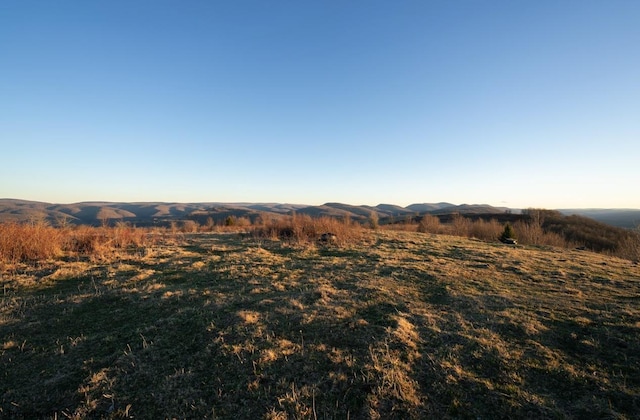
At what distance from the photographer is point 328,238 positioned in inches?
619

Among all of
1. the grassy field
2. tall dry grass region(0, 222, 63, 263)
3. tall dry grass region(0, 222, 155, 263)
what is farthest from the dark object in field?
tall dry grass region(0, 222, 63, 263)

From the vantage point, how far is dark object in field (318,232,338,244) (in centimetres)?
1548

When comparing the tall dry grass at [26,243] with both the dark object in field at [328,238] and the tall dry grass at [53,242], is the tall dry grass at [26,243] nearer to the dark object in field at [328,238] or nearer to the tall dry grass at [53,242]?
the tall dry grass at [53,242]

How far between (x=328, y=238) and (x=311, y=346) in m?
11.4

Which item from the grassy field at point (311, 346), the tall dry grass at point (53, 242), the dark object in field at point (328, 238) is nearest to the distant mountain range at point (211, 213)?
the tall dry grass at point (53, 242)

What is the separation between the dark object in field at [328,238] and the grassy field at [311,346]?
22.5 feet

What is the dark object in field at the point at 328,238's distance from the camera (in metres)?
15.5

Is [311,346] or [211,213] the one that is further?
[211,213]

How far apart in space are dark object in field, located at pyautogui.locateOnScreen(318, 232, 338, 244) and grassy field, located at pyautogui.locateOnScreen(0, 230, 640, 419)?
685 cm

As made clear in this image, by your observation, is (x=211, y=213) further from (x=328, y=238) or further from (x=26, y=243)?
(x=26, y=243)

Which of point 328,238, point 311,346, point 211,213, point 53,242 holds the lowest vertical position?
point 211,213

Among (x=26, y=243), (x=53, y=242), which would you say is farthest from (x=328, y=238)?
(x=26, y=243)

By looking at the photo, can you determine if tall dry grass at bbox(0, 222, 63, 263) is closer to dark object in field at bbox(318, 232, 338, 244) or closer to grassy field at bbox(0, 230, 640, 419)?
grassy field at bbox(0, 230, 640, 419)

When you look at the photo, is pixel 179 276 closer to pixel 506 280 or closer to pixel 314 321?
pixel 314 321
